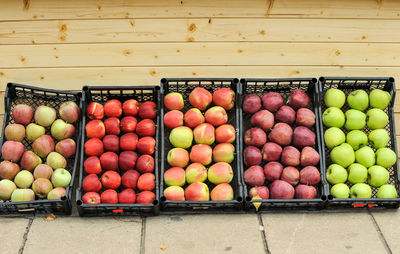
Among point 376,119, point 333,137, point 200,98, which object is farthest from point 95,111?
point 376,119

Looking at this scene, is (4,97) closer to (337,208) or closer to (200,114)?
(200,114)

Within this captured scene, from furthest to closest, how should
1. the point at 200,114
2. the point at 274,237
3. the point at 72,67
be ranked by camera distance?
the point at 72,67 < the point at 200,114 < the point at 274,237

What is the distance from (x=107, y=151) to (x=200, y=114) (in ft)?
2.05

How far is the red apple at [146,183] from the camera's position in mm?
2537

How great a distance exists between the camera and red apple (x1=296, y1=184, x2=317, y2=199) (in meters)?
2.53

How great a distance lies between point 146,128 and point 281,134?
837 millimetres

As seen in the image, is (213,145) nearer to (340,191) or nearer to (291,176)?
(291,176)

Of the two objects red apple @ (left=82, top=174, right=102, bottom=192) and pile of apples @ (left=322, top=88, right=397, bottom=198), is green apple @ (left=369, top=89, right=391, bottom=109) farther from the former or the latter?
red apple @ (left=82, top=174, right=102, bottom=192)

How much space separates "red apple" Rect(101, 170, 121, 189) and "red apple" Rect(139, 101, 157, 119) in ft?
1.36

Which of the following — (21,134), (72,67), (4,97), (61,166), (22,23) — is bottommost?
(61,166)

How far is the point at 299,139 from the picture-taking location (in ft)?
8.62

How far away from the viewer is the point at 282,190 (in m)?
2.52

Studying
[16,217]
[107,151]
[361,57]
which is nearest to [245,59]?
[361,57]

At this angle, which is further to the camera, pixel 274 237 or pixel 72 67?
pixel 72 67
